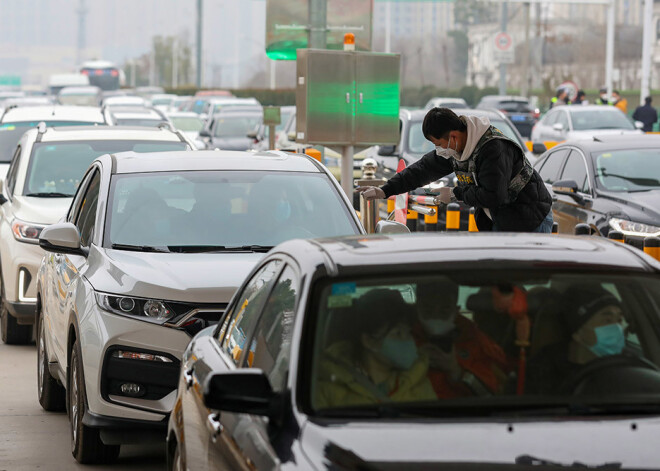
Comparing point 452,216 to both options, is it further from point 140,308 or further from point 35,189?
point 140,308

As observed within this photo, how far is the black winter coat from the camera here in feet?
25.1

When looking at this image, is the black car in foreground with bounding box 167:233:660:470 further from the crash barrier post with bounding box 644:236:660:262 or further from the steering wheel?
the crash barrier post with bounding box 644:236:660:262

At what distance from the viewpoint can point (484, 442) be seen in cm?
357

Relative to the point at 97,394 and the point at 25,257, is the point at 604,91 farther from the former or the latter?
the point at 97,394

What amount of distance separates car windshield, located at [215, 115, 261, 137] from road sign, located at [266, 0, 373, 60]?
53.5 ft

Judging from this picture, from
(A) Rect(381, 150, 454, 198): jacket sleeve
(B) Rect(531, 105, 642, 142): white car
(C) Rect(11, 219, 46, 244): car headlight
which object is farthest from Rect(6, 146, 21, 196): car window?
(B) Rect(531, 105, 642, 142): white car

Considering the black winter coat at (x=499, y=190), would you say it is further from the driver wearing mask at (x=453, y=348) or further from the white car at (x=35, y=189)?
the white car at (x=35, y=189)

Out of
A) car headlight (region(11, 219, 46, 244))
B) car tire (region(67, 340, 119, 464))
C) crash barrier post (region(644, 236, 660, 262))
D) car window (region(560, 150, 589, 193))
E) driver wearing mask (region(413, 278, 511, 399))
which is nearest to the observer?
driver wearing mask (region(413, 278, 511, 399))

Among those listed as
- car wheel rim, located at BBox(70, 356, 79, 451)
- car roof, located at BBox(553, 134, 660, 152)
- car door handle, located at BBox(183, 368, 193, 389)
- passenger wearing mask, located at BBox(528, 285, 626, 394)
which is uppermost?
car roof, located at BBox(553, 134, 660, 152)

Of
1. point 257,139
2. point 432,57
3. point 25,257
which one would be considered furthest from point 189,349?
point 432,57

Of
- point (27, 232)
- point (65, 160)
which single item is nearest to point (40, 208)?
point (27, 232)

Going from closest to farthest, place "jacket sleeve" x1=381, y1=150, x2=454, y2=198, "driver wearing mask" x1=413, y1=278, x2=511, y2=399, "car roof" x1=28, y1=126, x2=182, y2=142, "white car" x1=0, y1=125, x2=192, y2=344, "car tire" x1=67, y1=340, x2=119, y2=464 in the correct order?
"driver wearing mask" x1=413, y1=278, x2=511, y2=399
"car tire" x1=67, y1=340, x2=119, y2=464
"jacket sleeve" x1=381, y1=150, x2=454, y2=198
"white car" x1=0, y1=125, x2=192, y2=344
"car roof" x1=28, y1=126, x2=182, y2=142

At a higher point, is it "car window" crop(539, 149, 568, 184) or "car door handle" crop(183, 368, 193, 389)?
"car window" crop(539, 149, 568, 184)

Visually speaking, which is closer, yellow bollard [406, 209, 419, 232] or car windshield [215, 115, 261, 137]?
yellow bollard [406, 209, 419, 232]
